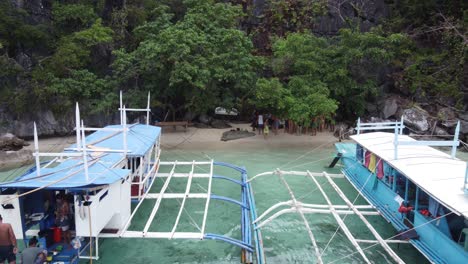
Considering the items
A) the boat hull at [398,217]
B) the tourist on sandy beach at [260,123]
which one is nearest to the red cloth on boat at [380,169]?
the boat hull at [398,217]

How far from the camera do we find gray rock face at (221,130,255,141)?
22133mm

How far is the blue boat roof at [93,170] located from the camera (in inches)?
301

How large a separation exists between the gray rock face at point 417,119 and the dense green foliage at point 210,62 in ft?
5.63

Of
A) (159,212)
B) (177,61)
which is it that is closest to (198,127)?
(177,61)

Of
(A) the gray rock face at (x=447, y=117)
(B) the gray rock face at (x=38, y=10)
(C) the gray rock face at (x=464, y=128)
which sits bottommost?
(C) the gray rock face at (x=464, y=128)

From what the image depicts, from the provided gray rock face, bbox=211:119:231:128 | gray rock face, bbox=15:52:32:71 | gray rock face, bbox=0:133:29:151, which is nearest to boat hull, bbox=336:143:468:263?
gray rock face, bbox=211:119:231:128

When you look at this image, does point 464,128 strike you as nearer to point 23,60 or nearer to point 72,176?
point 72,176

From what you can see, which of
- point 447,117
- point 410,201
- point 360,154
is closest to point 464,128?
point 447,117

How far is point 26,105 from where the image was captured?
2188 cm

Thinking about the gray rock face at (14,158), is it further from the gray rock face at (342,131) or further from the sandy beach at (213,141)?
the gray rock face at (342,131)

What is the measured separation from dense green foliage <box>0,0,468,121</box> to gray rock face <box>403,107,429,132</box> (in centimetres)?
172

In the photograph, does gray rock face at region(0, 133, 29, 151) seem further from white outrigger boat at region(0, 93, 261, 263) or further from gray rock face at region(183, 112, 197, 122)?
white outrigger boat at region(0, 93, 261, 263)

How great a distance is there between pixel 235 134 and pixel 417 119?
11.4 meters

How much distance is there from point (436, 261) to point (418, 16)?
2393cm
